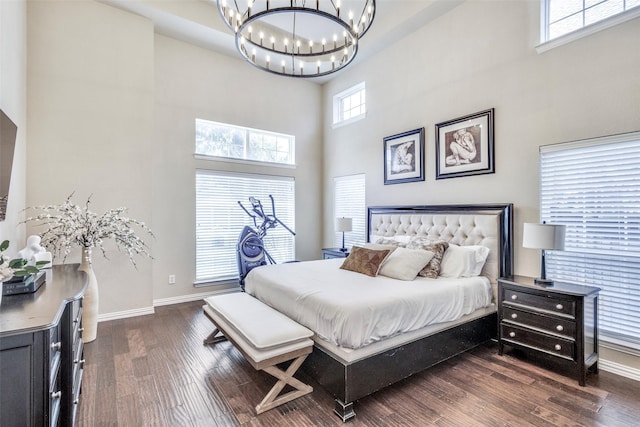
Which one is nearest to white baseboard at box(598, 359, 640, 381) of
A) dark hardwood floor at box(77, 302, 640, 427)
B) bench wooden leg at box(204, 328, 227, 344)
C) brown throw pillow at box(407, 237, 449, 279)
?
dark hardwood floor at box(77, 302, 640, 427)

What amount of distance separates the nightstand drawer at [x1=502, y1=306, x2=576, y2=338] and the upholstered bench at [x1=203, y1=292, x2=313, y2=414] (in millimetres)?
1992

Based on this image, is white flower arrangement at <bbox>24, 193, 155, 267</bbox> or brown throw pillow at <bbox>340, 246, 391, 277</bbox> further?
brown throw pillow at <bbox>340, 246, 391, 277</bbox>

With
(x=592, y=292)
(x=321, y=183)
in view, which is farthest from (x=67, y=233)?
(x=592, y=292)

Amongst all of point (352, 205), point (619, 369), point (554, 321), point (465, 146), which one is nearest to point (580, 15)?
point (465, 146)

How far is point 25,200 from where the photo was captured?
340 cm

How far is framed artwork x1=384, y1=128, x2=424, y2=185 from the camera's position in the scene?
14.0ft

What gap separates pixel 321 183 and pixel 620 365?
15.9 feet

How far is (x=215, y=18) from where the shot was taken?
4.36m

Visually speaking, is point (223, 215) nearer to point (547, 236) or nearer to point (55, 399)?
point (55, 399)

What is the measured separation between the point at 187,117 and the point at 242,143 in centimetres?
97

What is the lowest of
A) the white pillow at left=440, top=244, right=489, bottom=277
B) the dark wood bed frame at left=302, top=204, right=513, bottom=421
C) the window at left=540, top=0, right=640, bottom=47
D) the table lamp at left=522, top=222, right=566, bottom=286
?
the dark wood bed frame at left=302, top=204, right=513, bottom=421

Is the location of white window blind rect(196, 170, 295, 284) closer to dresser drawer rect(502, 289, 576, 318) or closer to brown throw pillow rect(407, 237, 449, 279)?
brown throw pillow rect(407, 237, 449, 279)

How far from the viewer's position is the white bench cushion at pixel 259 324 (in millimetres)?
2162

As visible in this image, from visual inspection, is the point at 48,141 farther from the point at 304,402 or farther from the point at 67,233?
the point at 304,402
